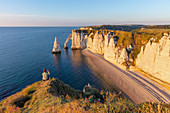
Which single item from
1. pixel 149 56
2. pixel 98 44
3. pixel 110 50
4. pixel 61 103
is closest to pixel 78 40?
pixel 98 44

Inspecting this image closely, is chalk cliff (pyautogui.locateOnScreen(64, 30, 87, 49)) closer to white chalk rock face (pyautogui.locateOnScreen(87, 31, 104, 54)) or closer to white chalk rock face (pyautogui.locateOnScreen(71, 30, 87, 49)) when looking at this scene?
white chalk rock face (pyautogui.locateOnScreen(71, 30, 87, 49))

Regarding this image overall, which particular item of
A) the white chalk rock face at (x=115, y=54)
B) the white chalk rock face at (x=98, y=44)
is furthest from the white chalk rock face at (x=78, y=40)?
the white chalk rock face at (x=115, y=54)

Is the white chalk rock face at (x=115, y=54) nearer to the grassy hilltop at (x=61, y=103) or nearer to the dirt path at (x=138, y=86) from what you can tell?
the dirt path at (x=138, y=86)

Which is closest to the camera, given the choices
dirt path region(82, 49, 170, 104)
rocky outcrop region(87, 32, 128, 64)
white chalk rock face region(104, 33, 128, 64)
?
dirt path region(82, 49, 170, 104)

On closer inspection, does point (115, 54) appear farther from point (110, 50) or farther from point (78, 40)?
point (78, 40)

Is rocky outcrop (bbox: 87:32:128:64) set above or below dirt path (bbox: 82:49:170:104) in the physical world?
above

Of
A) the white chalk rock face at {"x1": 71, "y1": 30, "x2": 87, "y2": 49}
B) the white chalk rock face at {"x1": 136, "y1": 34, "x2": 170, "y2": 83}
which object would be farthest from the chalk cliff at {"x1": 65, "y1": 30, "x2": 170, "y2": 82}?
the white chalk rock face at {"x1": 71, "y1": 30, "x2": 87, "y2": 49}
